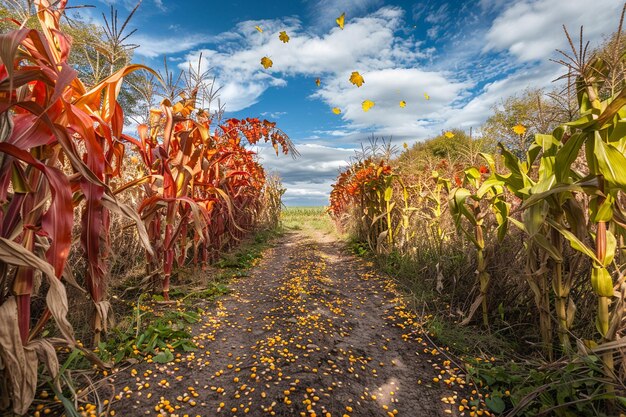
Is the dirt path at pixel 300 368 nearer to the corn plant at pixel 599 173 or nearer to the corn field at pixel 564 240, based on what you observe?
the corn field at pixel 564 240

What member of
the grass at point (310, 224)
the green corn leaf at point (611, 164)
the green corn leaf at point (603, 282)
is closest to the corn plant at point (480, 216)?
the green corn leaf at point (603, 282)

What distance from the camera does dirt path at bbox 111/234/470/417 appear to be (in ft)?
5.57

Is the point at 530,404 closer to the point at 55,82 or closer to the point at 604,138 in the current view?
the point at 604,138

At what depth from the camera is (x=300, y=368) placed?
6.52 ft

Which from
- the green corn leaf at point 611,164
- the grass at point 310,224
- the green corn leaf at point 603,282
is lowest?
the grass at point 310,224

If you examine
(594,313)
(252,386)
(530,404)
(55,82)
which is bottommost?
(530,404)

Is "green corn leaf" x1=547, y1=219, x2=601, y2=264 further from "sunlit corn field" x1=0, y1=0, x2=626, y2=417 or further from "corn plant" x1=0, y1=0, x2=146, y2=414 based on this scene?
"corn plant" x1=0, y1=0, x2=146, y2=414

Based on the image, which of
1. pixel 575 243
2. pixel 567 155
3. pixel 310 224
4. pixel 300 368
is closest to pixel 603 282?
pixel 575 243

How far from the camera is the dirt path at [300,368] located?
170cm

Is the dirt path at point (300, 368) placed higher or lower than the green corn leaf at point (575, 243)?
lower

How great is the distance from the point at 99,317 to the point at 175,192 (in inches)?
45.5

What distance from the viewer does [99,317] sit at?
201 cm

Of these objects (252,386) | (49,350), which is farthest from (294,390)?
(49,350)

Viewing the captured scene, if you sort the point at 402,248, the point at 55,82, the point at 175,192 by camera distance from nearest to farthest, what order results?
1. the point at 55,82
2. the point at 175,192
3. the point at 402,248
